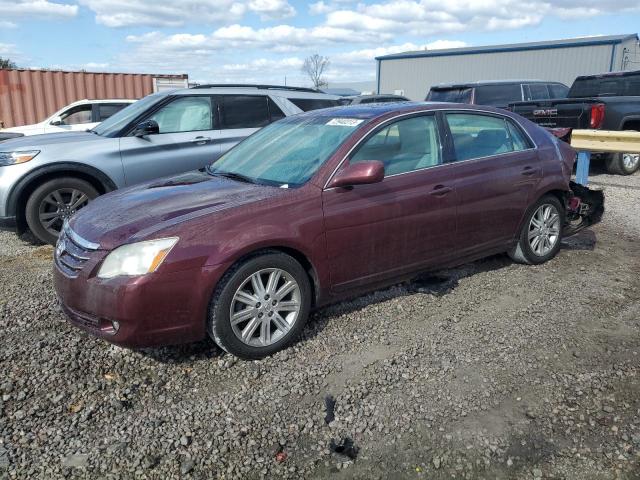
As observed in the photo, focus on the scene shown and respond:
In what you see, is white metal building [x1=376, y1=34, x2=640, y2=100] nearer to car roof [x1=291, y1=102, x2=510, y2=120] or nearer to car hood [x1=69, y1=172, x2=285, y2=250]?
car roof [x1=291, y1=102, x2=510, y2=120]

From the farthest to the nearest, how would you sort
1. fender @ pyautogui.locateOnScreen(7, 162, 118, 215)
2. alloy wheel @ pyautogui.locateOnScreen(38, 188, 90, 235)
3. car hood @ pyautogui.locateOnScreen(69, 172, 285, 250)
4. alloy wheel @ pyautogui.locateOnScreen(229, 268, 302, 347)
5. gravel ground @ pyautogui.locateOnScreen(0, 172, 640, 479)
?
alloy wheel @ pyautogui.locateOnScreen(38, 188, 90, 235) < fender @ pyautogui.locateOnScreen(7, 162, 118, 215) < alloy wheel @ pyautogui.locateOnScreen(229, 268, 302, 347) < car hood @ pyautogui.locateOnScreen(69, 172, 285, 250) < gravel ground @ pyautogui.locateOnScreen(0, 172, 640, 479)

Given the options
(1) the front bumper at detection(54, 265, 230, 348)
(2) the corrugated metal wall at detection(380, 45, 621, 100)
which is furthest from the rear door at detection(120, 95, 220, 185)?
(2) the corrugated metal wall at detection(380, 45, 621, 100)

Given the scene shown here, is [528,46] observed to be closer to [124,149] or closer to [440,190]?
[124,149]

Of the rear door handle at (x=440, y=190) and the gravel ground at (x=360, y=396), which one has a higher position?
the rear door handle at (x=440, y=190)

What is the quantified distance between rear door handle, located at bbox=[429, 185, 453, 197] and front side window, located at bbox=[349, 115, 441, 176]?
0.19 meters

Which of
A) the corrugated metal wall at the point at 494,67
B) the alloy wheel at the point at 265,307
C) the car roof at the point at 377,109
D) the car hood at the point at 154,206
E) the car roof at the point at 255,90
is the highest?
the corrugated metal wall at the point at 494,67

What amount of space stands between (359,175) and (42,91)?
1528cm

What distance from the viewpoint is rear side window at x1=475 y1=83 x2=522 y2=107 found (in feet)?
36.7

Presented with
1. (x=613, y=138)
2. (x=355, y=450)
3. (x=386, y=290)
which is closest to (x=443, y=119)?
(x=386, y=290)

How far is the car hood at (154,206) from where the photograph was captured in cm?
327

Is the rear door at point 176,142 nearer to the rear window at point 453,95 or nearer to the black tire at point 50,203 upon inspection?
the black tire at point 50,203

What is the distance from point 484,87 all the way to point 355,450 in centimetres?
1005

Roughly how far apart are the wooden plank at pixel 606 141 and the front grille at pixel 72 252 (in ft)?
21.9

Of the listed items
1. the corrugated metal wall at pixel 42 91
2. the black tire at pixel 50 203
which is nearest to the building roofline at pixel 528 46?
the corrugated metal wall at pixel 42 91
